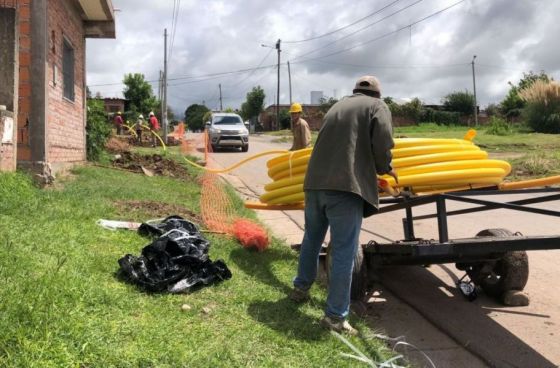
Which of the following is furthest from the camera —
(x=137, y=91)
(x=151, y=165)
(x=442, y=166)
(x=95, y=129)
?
(x=137, y=91)

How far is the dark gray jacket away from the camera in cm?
407

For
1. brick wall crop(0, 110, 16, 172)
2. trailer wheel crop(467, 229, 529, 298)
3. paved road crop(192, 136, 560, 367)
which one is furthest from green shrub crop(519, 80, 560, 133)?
brick wall crop(0, 110, 16, 172)

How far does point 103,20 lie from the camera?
1298 centimetres

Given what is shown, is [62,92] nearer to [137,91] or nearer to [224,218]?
[224,218]

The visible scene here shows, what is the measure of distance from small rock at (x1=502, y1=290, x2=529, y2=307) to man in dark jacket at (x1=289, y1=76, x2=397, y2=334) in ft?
6.46

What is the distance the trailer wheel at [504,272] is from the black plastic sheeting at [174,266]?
256cm

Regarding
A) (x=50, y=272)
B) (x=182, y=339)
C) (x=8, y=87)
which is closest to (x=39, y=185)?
(x=8, y=87)

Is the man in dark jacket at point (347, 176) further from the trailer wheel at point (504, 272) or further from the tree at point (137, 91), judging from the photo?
the tree at point (137, 91)

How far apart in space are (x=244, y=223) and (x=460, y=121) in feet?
186

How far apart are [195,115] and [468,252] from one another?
111 metres

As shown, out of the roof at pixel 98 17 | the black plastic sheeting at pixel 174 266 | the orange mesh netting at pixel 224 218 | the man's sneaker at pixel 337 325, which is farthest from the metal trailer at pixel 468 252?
the roof at pixel 98 17

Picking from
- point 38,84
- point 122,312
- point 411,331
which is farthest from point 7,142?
point 411,331

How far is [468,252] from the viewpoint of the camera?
426cm

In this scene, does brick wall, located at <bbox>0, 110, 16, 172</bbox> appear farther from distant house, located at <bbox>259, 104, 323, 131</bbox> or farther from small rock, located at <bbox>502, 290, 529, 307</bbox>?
distant house, located at <bbox>259, 104, 323, 131</bbox>
